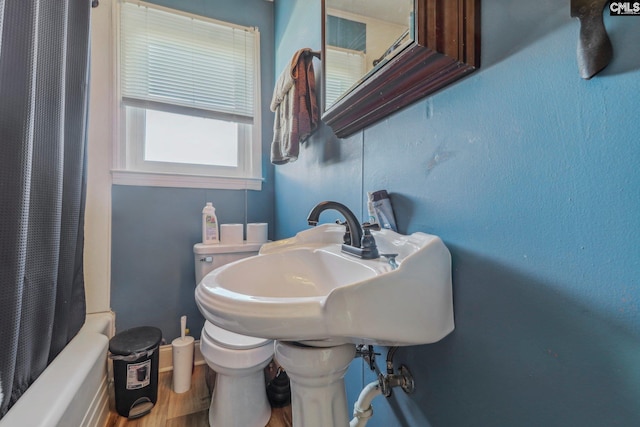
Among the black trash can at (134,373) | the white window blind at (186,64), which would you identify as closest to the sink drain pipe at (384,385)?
the black trash can at (134,373)

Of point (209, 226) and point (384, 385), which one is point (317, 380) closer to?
point (384, 385)

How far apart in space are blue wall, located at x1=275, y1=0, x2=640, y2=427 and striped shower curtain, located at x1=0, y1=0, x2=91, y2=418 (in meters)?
1.07

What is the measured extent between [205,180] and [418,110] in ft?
4.46

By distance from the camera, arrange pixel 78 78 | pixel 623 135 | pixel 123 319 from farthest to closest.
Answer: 1. pixel 123 319
2. pixel 78 78
3. pixel 623 135

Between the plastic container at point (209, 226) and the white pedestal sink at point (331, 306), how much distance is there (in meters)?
0.88

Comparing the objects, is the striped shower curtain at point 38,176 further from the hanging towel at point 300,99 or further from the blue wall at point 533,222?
the blue wall at point 533,222

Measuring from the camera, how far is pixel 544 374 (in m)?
0.40

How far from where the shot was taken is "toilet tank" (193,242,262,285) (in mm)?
1465

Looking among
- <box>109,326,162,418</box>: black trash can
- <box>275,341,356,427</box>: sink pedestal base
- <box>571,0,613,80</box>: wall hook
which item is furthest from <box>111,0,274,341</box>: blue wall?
<box>571,0,613,80</box>: wall hook

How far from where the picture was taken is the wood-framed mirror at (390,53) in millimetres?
500

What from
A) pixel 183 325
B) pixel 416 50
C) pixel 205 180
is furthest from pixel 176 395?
pixel 416 50

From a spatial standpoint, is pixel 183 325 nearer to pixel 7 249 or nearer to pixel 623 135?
pixel 7 249

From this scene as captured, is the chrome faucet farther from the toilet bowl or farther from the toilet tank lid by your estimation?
the toilet tank lid

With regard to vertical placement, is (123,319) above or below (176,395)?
above
